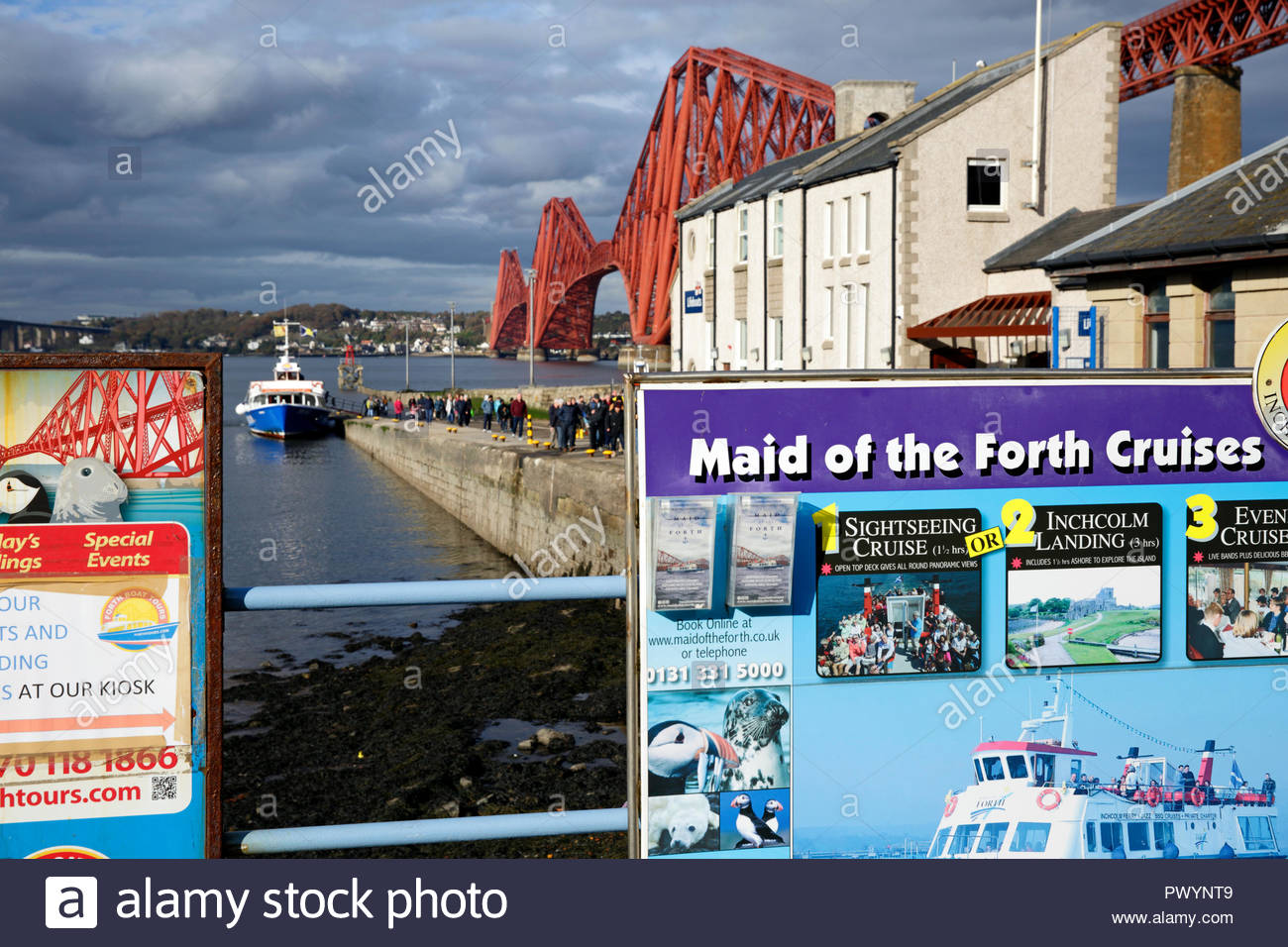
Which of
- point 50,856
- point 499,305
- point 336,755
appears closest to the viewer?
point 50,856

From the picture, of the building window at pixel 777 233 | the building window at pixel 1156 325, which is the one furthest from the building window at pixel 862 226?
the building window at pixel 1156 325

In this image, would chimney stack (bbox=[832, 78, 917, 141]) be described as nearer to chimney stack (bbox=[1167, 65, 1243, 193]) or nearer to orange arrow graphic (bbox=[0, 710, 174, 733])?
chimney stack (bbox=[1167, 65, 1243, 193])

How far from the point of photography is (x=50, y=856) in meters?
3.50

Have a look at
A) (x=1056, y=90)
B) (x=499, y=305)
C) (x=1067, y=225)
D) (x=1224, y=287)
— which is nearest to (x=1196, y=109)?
(x=1056, y=90)

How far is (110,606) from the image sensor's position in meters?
3.53

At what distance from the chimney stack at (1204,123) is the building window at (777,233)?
36.3 feet

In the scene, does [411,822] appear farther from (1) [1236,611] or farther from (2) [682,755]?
(1) [1236,611]

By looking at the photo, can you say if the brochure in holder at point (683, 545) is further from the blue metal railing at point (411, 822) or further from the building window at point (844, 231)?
the building window at point (844, 231)

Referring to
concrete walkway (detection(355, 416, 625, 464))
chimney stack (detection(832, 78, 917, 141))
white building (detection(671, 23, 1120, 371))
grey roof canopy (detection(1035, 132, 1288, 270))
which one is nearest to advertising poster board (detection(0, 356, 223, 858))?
grey roof canopy (detection(1035, 132, 1288, 270))

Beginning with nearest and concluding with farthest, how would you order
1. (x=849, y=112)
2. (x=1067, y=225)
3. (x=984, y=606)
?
(x=984, y=606), (x=1067, y=225), (x=849, y=112)

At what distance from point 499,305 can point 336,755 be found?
170688mm

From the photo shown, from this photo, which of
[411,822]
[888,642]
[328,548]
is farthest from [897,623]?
[328,548]

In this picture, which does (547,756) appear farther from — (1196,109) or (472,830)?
(1196,109)

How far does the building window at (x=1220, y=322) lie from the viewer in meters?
15.5
